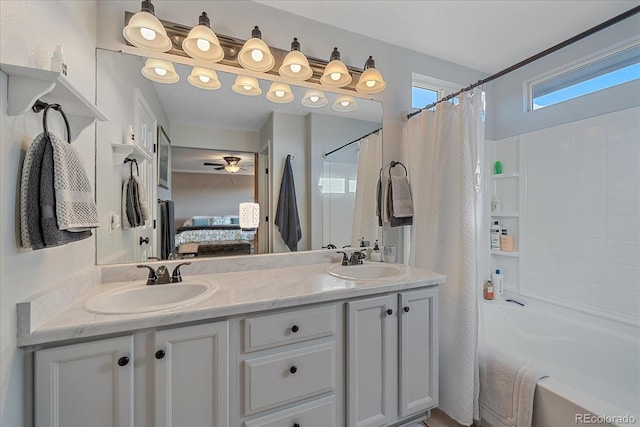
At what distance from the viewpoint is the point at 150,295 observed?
1285 millimetres

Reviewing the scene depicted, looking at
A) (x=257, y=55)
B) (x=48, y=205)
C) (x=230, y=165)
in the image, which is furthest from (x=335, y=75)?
(x=48, y=205)

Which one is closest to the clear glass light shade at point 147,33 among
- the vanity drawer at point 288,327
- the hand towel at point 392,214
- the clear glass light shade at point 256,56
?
the clear glass light shade at point 256,56

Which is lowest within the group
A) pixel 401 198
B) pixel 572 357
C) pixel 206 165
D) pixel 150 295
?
pixel 572 357

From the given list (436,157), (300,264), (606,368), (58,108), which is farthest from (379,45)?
(606,368)

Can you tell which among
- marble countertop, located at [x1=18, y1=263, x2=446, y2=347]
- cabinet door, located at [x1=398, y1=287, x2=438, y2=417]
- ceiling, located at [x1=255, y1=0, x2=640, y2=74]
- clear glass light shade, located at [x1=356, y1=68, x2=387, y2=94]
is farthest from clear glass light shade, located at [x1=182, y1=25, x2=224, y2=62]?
cabinet door, located at [x1=398, y1=287, x2=438, y2=417]

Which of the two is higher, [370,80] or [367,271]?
[370,80]

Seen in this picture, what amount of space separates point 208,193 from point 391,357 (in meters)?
1.37

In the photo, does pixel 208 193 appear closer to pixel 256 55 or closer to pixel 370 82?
pixel 256 55

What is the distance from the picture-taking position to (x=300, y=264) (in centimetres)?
183

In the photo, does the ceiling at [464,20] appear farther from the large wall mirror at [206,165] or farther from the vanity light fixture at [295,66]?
the large wall mirror at [206,165]

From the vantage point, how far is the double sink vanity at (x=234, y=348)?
34.9 inches

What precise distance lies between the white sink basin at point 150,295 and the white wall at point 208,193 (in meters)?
0.42

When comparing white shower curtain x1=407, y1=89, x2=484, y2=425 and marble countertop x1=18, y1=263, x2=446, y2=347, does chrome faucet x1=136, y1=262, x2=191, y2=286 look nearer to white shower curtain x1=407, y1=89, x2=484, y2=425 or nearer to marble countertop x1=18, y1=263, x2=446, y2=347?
marble countertop x1=18, y1=263, x2=446, y2=347

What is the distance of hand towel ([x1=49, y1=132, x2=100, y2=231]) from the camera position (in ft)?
2.76
